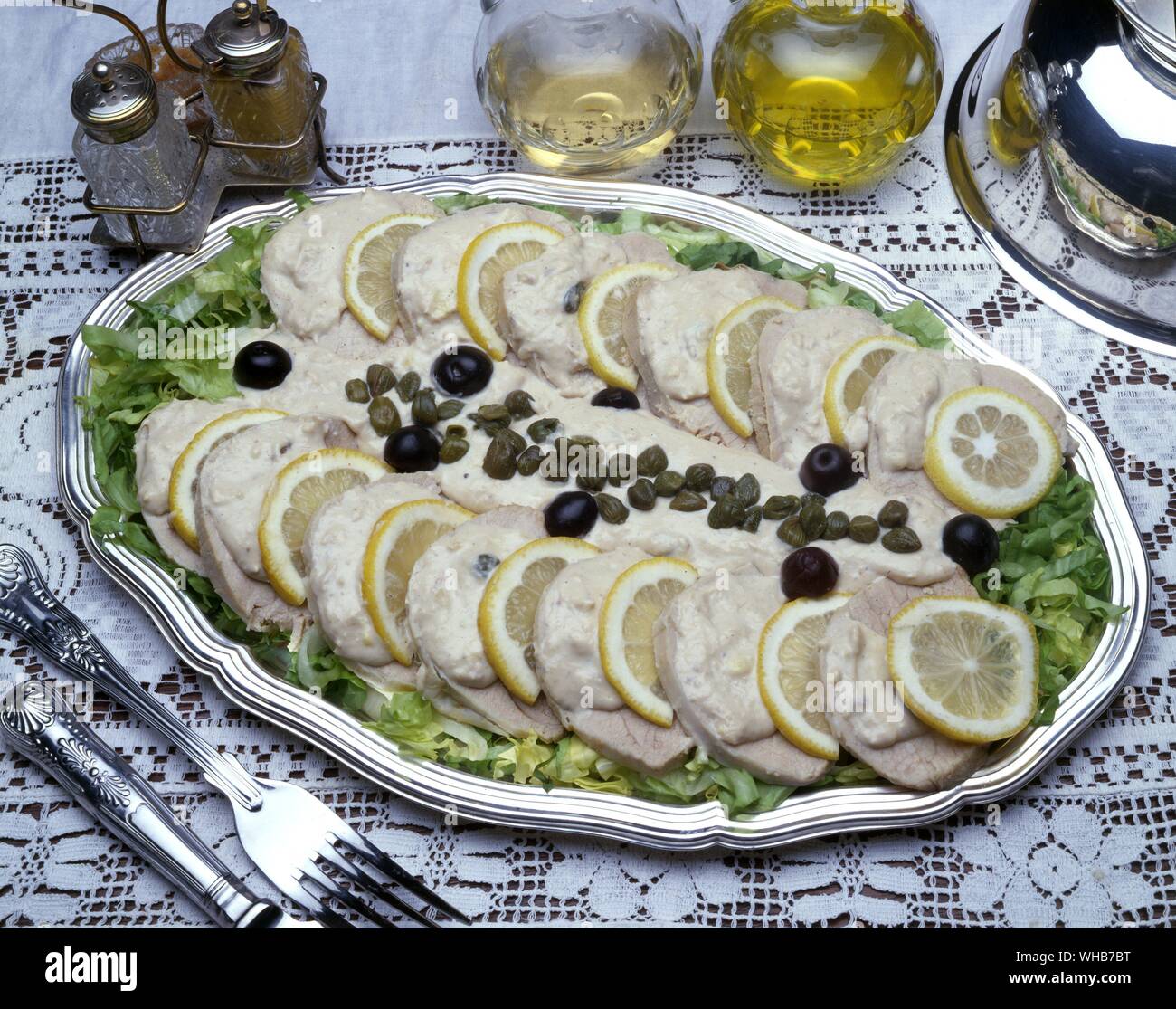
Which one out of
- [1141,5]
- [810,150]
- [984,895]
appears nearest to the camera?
[984,895]

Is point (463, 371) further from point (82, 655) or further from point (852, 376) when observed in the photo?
point (82, 655)

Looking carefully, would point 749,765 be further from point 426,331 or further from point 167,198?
point 167,198

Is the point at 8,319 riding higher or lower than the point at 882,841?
higher

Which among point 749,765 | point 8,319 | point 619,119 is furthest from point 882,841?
point 8,319

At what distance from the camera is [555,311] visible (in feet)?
13.1

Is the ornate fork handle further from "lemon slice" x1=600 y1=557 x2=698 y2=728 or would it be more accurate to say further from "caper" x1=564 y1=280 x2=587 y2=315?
"caper" x1=564 y1=280 x2=587 y2=315

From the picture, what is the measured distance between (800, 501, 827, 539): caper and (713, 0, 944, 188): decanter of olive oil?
179 centimetres

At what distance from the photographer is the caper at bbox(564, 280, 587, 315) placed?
400 cm

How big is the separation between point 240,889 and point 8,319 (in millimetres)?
2665

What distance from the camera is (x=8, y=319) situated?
15.7 ft

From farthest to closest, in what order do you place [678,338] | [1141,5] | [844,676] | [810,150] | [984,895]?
1. [810,150]
2. [1141,5]
3. [678,338]
4. [984,895]
5. [844,676]

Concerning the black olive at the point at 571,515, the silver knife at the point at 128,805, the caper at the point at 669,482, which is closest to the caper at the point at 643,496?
the caper at the point at 669,482

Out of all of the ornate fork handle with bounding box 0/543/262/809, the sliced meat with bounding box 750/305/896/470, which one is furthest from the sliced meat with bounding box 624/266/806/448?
the ornate fork handle with bounding box 0/543/262/809

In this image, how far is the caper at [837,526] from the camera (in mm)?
3635
